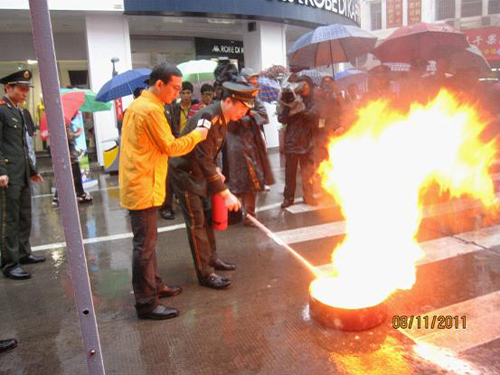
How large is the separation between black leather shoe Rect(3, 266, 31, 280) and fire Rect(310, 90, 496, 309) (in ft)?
11.0

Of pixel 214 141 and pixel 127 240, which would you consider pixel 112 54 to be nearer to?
pixel 127 240

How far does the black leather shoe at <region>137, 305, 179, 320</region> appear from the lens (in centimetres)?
392

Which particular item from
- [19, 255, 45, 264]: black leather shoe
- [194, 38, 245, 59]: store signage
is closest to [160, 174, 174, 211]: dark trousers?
[19, 255, 45, 264]: black leather shoe

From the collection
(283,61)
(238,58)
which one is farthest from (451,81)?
(238,58)

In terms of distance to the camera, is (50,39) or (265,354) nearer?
(50,39)

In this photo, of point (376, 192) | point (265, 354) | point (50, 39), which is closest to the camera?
point (50, 39)

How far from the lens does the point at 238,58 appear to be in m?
18.5

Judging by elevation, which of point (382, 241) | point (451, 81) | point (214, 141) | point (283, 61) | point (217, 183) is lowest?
point (382, 241)

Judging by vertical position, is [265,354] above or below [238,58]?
below

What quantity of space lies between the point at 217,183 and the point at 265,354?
168 cm

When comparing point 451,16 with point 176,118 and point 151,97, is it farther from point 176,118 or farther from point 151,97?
point 151,97

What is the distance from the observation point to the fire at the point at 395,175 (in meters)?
4.62

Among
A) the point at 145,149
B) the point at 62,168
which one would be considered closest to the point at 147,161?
the point at 145,149

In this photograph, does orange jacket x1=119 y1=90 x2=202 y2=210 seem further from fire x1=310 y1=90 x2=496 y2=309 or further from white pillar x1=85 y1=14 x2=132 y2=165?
white pillar x1=85 y1=14 x2=132 y2=165
